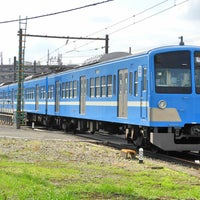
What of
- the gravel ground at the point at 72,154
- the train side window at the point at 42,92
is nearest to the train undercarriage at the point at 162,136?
the gravel ground at the point at 72,154

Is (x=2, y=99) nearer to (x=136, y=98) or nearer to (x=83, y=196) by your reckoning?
(x=136, y=98)

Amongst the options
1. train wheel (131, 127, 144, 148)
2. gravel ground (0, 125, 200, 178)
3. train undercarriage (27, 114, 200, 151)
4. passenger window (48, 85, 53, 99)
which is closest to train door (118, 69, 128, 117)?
train undercarriage (27, 114, 200, 151)

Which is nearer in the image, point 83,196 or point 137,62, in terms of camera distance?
point 83,196

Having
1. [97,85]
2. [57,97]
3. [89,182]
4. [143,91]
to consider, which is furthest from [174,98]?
[57,97]

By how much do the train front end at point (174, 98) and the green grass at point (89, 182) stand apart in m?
1.78

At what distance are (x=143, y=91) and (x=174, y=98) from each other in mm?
987

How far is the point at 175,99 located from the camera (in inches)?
570

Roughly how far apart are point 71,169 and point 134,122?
459 centimetres

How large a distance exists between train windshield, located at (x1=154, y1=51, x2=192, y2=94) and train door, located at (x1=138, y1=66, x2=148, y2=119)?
0.48 m

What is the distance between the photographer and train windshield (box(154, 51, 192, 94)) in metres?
14.5

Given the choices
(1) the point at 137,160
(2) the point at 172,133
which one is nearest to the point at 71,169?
(1) the point at 137,160

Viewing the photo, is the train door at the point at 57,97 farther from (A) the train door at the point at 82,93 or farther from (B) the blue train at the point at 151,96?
(B) the blue train at the point at 151,96

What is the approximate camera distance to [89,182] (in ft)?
32.1

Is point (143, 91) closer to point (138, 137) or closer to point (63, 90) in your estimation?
point (138, 137)
